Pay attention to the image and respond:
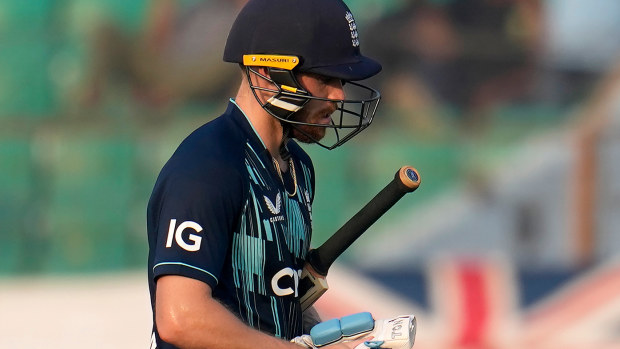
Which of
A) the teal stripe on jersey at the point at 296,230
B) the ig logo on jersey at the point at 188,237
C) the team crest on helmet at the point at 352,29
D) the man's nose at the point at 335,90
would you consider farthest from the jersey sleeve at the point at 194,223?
the team crest on helmet at the point at 352,29

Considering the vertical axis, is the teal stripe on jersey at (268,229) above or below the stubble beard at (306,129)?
below

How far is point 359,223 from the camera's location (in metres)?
2.60

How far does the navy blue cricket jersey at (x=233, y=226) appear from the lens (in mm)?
2125

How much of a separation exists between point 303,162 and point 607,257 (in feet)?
16.7

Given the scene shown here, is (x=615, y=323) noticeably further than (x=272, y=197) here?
Yes

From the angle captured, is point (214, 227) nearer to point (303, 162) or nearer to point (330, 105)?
point (330, 105)

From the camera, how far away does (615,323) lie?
19.9 ft

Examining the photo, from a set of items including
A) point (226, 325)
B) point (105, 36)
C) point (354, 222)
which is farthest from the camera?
point (105, 36)

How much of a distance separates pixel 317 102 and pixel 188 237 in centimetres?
51

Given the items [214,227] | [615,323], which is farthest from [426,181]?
[214,227]

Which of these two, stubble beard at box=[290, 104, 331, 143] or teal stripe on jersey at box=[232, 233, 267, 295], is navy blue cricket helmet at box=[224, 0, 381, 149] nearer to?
stubble beard at box=[290, 104, 331, 143]

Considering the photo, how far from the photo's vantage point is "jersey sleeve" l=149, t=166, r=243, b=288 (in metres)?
2.11

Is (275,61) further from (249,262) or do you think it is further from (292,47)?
(249,262)

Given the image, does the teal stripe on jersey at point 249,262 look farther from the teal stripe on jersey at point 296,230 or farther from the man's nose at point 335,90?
the man's nose at point 335,90
